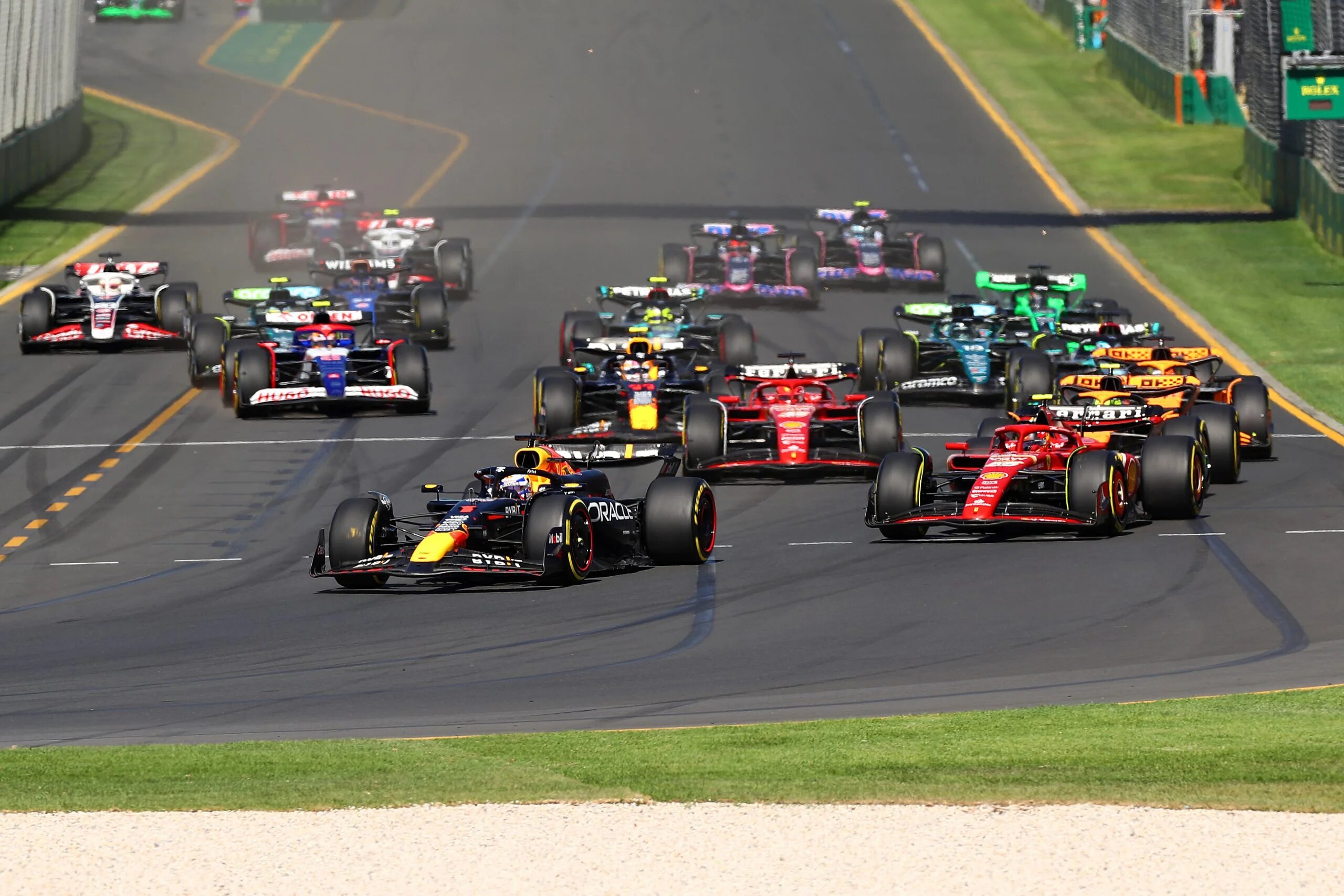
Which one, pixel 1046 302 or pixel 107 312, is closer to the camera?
pixel 1046 302

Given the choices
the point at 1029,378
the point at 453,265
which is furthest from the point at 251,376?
the point at 453,265

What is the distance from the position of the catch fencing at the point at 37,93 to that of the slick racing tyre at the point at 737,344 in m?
24.3

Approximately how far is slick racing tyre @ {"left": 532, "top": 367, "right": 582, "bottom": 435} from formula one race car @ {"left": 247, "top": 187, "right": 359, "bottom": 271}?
16371 mm

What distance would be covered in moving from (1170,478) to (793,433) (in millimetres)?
5175

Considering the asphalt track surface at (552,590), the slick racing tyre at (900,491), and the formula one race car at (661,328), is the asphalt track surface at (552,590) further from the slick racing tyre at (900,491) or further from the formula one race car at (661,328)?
the formula one race car at (661,328)

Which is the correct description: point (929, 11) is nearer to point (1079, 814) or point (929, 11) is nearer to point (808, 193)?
point (808, 193)

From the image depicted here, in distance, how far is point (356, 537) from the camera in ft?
65.1

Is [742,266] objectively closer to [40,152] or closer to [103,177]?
[40,152]

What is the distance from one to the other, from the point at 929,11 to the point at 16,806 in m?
69.1

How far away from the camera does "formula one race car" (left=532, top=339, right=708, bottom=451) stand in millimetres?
27953

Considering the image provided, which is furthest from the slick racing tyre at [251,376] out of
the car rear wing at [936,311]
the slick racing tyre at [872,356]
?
the car rear wing at [936,311]

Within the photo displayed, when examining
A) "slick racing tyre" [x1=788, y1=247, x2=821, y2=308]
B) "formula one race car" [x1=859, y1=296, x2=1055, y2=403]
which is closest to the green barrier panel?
"slick racing tyre" [x1=788, y1=247, x2=821, y2=308]

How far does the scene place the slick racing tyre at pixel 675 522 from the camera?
20547mm

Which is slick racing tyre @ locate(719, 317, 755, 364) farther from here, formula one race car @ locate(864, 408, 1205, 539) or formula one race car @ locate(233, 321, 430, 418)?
formula one race car @ locate(864, 408, 1205, 539)
